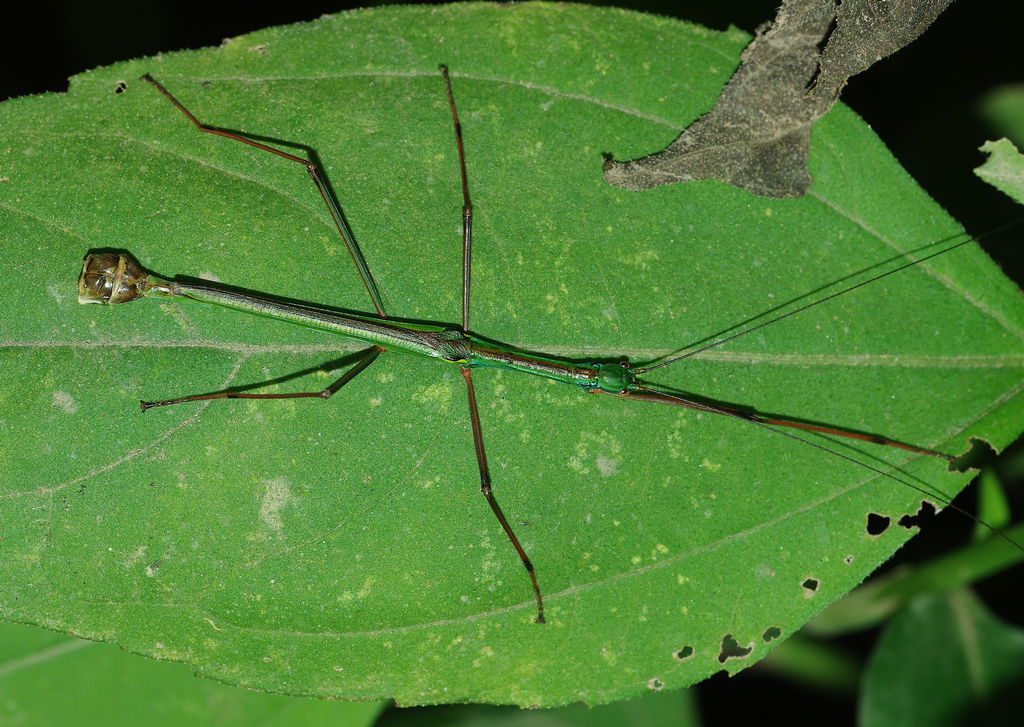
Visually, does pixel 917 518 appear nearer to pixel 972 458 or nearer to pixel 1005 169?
pixel 972 458

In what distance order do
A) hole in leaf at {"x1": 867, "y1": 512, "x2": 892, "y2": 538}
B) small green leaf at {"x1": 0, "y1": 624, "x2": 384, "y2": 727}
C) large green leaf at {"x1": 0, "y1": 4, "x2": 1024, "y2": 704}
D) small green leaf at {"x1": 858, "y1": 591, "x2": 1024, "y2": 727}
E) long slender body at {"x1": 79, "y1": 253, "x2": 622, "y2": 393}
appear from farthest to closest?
small green leaf at {"x1": 0, "y1": 624, "x2": 384, "y2": 727}, small green leaf at {"x1": 858, "y1": 591, "x2": 1024, "y2": 727}, hole in leaf at {"x1": 867, "y1": 512, "x2": 892, "y2": 538}, large green leaf at {"x1": 0, "y1": 4, "x2": 1024, "y2": 704}, long slender body at {"x1": 79, "y1": 253, "x2": 622, "y2": 393}

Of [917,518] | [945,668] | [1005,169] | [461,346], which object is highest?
[1005,169]

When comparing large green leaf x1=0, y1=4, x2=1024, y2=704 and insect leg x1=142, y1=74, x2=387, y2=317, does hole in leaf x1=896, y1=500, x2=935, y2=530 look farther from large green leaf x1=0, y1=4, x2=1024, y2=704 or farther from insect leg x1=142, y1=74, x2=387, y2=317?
insect leg x1=142, y1=74, x2=387, y2=317

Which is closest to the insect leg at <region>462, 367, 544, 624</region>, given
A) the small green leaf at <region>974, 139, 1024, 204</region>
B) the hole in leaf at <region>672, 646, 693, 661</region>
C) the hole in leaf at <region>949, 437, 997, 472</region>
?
A: the hole in leaf at <region>672, 646, 693, 661</region>

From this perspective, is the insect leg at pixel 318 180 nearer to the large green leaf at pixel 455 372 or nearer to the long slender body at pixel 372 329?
the large green leaf at pixel 455 372

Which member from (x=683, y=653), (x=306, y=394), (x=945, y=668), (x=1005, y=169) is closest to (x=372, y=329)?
(x=306, y=394)

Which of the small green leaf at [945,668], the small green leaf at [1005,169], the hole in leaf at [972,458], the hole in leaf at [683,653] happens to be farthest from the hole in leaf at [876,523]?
the small green leaf at [1005,169]
